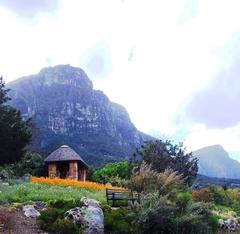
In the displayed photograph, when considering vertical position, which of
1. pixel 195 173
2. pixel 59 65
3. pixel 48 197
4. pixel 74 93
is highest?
pixel 59 65

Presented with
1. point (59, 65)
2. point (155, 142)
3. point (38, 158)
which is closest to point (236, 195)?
point (155, 142)

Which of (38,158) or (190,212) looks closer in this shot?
(190,212)

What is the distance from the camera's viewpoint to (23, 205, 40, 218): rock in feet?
54.7

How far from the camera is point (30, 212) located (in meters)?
16.8

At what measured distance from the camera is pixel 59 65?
199 m

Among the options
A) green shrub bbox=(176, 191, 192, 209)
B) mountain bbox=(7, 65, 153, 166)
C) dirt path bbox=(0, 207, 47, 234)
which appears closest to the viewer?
dirt path bbox=(0, 207, 47, 234)

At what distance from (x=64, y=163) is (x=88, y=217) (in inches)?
1028

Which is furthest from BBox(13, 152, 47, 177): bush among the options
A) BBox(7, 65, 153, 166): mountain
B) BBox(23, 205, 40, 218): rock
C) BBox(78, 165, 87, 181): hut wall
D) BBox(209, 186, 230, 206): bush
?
BBox(7, 65, 153, 166): mountain

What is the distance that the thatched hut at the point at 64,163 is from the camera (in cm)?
4066

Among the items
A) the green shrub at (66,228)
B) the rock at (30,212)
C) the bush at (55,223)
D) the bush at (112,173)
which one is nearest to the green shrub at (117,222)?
the bush at (55,223)

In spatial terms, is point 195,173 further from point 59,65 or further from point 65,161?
point 59,65

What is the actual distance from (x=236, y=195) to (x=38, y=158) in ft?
55.1

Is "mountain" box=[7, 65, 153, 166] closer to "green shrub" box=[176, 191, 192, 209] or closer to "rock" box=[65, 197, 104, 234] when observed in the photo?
"green shrub" box=[176, 191, 192, 209]

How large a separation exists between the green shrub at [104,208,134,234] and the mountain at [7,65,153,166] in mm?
91292
